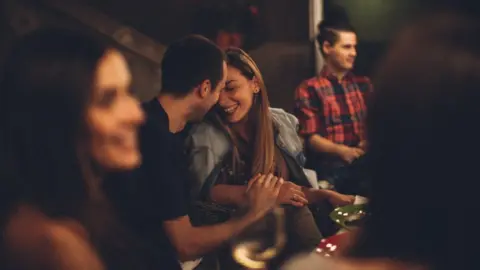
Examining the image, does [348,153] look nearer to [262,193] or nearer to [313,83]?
[313,83]

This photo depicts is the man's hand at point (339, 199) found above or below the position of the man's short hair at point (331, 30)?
below

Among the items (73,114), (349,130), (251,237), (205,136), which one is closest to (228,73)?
(205,136)

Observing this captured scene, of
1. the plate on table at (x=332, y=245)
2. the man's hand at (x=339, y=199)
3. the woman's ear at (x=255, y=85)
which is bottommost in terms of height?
the man's hand at (x=339, y=199)

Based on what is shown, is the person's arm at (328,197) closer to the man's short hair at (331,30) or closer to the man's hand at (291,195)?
the man's hand at (291,195)

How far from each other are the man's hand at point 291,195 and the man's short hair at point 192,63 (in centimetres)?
42

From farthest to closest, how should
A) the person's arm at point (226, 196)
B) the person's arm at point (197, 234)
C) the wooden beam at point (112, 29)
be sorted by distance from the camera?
1. the wooden beam at point (112, 29)
2. the person's arm at point (226, 196)
3. the person's arm at point (197, 234)

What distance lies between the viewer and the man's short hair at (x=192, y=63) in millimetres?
1820

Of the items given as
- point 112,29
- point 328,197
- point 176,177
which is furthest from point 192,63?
point 112,29

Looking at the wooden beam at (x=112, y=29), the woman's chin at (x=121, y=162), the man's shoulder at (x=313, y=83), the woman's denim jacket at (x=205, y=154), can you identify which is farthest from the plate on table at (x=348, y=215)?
the wooden beam at (x=112, y=29)

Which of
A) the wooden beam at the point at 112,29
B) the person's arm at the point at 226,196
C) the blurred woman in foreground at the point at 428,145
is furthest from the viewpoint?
the wooden beam at the point at 112,29

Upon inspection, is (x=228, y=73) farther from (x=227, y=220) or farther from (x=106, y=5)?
(x=106, y=5)

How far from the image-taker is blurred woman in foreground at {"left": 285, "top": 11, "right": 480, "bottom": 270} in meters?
0.56

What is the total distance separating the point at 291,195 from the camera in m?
1.94

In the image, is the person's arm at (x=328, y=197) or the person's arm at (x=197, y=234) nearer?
the person's arm at (x=197, y=234)
